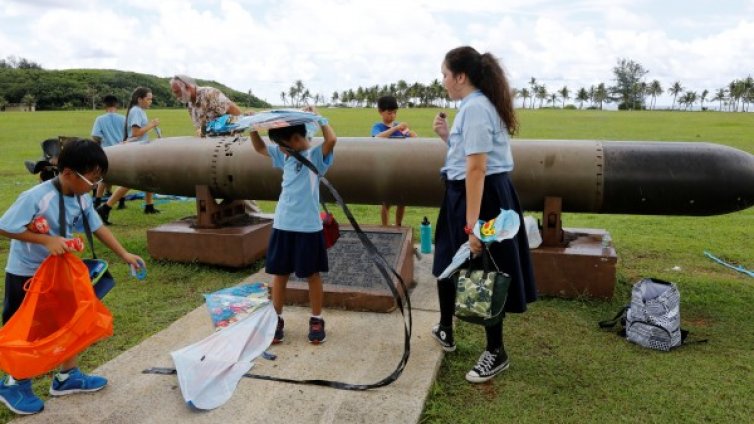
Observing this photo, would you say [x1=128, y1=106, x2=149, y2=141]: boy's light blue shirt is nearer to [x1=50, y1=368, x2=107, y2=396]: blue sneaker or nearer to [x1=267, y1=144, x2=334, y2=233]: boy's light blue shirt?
[x1=267, y1=144, x2=334, y2=233]: boy's light blue shirt

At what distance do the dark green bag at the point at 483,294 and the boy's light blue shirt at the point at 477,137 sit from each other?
0.47m

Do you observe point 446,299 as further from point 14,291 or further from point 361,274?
point 14,291

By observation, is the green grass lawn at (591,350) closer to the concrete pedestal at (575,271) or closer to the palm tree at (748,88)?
the concrete pedestal at (575,271)

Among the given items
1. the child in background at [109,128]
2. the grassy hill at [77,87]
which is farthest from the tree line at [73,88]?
the child in background at [109,128]

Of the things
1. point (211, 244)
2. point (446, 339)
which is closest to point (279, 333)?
point (446, 339)

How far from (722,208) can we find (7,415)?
196 inches

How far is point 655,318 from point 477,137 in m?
1.89

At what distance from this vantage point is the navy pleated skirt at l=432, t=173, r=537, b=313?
3.16 m

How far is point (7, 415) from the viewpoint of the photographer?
2998mm

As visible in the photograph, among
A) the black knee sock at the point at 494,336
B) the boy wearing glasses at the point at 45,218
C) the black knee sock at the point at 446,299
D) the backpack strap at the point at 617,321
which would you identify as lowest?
the backpack strap at the point at 617,321

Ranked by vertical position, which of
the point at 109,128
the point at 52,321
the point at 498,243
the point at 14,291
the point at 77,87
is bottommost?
the point at 52,321

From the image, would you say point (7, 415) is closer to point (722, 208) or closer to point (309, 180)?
point (309, 180)

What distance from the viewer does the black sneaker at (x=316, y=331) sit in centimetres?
377

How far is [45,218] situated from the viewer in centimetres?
276
